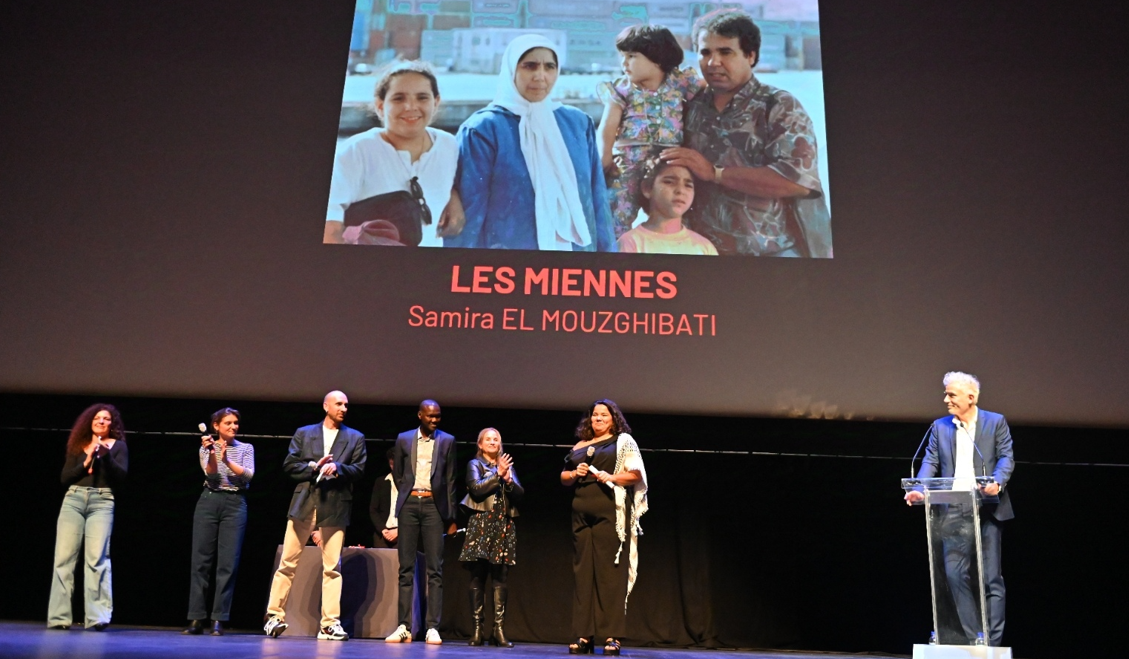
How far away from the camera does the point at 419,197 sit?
5359 millimetres

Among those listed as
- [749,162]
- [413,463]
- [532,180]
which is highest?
[749,162]

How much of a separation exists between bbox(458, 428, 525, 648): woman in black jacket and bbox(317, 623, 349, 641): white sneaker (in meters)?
0.66

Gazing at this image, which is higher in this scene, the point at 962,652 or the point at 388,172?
the point at 388,172

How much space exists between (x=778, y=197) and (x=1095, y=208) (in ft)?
5.57

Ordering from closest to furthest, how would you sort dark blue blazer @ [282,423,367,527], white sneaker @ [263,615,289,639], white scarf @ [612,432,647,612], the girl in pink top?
1. white scarf @ [612,432,647,612]
2. white sneaker @ [263,615,289,639]
3. dark blue blazer @ [282,423,367,527]
4. the girl in pink top

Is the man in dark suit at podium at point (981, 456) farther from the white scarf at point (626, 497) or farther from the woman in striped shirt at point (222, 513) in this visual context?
the woman in striped shirt at point (222, 513)

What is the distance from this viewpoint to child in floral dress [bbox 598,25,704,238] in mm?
5312

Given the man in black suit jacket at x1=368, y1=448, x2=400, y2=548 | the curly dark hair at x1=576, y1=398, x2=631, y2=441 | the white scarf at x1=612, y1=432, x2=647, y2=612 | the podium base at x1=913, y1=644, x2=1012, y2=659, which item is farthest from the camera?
the man in black suit jacket at x1=368, y1=448, x2=400, y2=548

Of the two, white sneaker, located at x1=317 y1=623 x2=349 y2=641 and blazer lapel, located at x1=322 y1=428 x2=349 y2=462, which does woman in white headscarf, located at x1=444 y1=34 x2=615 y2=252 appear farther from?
white sneaker, located at x1=317 y1=623 x2=349 y2=641

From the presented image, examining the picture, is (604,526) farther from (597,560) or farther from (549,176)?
(549,176)

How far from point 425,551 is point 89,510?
1.73 m

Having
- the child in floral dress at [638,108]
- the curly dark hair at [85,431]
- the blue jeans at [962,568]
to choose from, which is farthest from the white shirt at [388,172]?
the blue jeans at [962,568]

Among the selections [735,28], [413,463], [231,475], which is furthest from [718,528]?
[735,28]

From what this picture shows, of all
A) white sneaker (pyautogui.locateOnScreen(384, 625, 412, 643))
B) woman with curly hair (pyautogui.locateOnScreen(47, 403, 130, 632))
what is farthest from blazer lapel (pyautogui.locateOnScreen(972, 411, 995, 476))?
woman with curly hair (pyautogui.locateOnScreen(47, 403, 130, 632))
